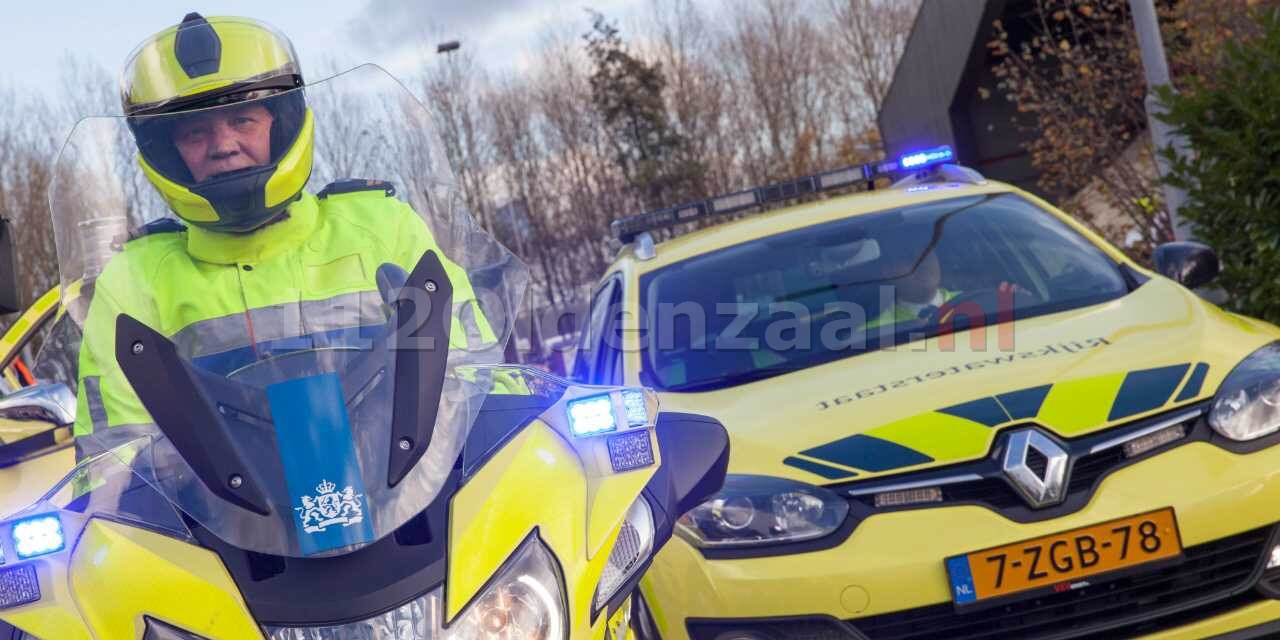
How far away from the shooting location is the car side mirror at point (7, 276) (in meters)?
4.49

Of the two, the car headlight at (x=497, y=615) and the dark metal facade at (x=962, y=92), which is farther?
the dark metal facade at (x=962, y=92)

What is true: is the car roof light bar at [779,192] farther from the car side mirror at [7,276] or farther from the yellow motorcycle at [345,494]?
the yellow motorcycle at [345,494]

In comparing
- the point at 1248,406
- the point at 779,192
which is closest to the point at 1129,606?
the point at 1248,406

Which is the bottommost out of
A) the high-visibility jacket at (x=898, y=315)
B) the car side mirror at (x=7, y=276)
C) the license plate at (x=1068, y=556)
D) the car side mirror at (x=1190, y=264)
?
the license plate at (x=1068, y=556)

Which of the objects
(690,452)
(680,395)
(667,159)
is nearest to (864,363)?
(680,395)

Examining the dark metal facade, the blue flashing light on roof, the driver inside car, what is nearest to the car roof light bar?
the blue flashing light on roof

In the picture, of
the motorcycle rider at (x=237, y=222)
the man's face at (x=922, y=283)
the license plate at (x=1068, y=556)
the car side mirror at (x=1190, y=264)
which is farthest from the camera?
the man's face at (x=922, y=283)

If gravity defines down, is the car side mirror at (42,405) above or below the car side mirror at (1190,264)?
above

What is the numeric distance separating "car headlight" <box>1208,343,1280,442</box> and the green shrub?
110 inches

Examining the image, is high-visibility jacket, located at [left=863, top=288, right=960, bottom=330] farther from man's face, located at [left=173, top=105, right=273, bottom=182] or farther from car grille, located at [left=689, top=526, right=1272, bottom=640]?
man's face, located at [left=173, top=105, right=273, bottom=182]

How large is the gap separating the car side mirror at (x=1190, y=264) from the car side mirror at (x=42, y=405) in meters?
3.48

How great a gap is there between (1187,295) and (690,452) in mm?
2638

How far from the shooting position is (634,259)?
5.55 meters

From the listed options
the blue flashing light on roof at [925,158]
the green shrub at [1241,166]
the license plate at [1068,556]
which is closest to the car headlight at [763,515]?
the license plate at [1068,556]
